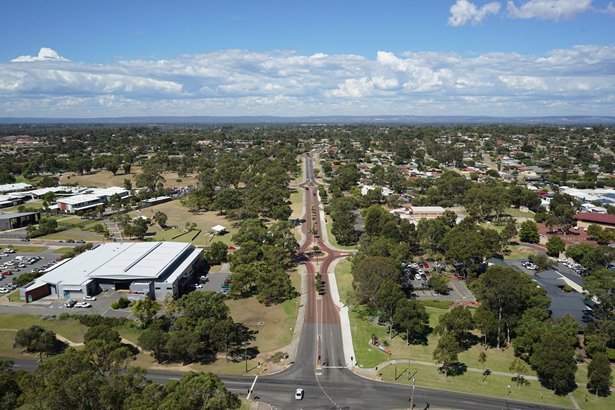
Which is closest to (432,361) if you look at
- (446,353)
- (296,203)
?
(446,353)

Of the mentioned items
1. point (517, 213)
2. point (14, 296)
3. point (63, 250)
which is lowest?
point (14, 296)

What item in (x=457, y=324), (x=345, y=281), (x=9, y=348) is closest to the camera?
(x=457, y=324)

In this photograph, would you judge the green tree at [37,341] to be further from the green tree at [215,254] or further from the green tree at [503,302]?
the green tree at [503,302]

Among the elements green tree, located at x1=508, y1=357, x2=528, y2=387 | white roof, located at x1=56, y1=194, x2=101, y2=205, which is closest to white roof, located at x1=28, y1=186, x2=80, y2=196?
white roof, located at x1=56, y1=194, x2=101, y2=205

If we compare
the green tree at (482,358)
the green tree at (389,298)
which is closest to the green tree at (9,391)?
the green tree at (389,298)

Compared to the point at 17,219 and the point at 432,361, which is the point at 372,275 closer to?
the point at 432,361

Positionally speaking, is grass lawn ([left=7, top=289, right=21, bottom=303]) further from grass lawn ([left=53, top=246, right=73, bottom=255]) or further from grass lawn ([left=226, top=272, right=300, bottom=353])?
grass lawn ([left=226, top=272, right=300, bottom=353])
